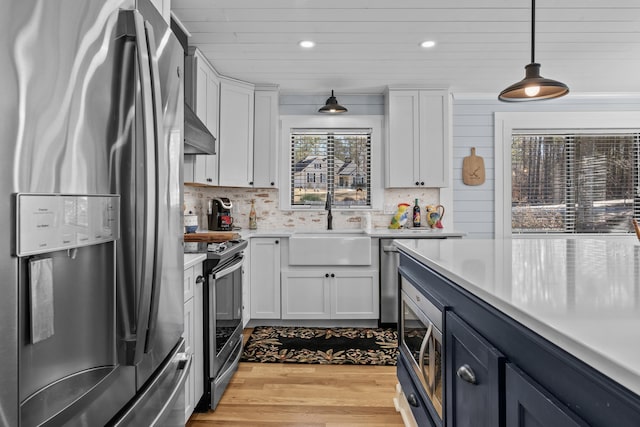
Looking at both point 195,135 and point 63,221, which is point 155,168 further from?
point 195,135

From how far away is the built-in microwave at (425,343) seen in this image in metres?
1.41

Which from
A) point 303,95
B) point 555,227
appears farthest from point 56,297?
point 555,227

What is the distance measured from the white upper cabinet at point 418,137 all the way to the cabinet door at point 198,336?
8.13 feet

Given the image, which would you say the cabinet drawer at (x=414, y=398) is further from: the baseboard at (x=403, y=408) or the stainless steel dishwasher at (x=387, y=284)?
the stainless steel dishwasher at (x=387, y=284)

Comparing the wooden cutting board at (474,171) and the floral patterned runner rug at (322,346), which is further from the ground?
the wooden cutting board at (474,171)

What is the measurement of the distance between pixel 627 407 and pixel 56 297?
Answer: 2.93 ft

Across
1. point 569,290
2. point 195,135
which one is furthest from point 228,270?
point 569,290

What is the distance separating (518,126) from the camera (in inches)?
172

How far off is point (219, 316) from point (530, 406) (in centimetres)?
186

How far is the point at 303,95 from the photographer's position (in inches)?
170

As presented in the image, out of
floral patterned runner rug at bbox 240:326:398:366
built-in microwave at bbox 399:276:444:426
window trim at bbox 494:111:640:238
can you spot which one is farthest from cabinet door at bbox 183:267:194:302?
window trim at bbox 494:111:640:238

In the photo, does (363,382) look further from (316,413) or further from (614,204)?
(614,204)

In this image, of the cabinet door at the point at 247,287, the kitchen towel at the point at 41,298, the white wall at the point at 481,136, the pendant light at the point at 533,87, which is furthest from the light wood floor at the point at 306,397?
the white wall at the point at 481,136

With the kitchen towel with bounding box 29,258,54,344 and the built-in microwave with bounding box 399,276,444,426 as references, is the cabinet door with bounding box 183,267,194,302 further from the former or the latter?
the kitchen towel with bounding box 29,258,54,344
